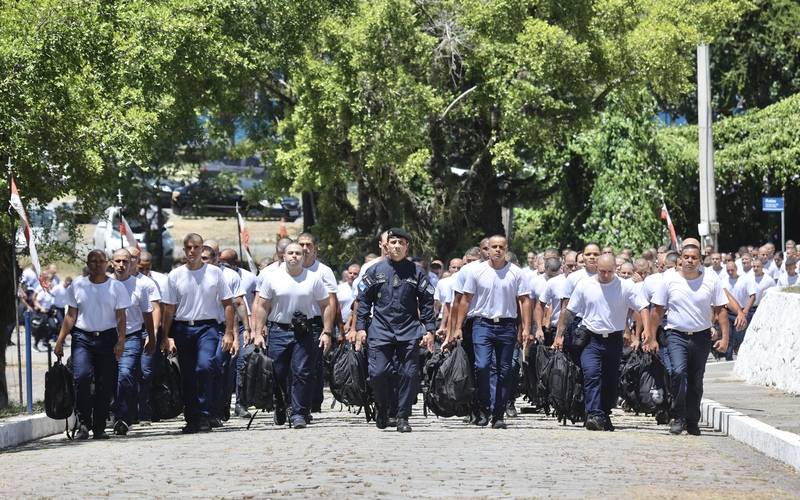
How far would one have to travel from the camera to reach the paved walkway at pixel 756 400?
Result: 16.3 m

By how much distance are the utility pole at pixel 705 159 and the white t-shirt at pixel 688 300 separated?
17.1m

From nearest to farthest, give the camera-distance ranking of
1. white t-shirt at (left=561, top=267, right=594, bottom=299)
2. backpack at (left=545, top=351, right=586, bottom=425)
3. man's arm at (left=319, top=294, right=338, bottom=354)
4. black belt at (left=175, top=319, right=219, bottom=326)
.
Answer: man's arm at (left=319, top=294, right=338, bottom=354)
black belt at (left=175, top=319, right=219, bottom=326)
backpack at (left=545, top=351, right=586, bottom=425)
white t-shirt at (left=561, top=267, right=594, bottom=299)

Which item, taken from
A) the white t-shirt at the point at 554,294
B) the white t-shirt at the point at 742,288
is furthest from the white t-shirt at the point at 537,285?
the white t-shirt at the point at 742,288

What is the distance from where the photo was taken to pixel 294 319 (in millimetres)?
16203

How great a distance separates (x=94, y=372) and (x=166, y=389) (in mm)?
1351

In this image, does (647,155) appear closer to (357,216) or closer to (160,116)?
(357,216)

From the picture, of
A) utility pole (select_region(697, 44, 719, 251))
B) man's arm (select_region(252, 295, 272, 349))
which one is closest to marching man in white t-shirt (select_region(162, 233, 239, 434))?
man's arm (select_region(252, 295, 272, 349))

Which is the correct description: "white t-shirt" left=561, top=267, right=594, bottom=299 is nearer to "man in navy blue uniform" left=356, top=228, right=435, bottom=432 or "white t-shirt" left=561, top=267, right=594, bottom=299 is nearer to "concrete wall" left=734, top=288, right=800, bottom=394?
"man in navy blue uniform" left=356, top=228, right=435, bottom=432

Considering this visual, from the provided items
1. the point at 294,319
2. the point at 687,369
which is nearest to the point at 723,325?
the point at 687,369

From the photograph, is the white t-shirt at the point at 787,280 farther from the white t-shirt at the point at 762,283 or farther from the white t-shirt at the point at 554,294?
the white t-shirt at the point at 554,294

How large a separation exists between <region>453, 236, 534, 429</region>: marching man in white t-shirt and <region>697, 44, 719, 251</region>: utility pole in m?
17.0

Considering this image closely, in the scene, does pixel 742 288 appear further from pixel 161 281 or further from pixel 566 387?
pixel 161 281

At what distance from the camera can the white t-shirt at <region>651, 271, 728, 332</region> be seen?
15750 mm

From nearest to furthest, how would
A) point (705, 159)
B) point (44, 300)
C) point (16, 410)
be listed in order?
point (16, 410) < point (705, 159) < point (44, 300)
